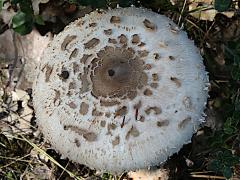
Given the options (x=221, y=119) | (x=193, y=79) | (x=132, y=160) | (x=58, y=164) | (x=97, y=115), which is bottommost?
(x=58, y=164)

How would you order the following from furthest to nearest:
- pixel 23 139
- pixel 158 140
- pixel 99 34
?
1. pixel 23 139
2. pixel 99 34
3. pixel 158 140

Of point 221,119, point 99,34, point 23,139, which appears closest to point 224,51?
point 221,119

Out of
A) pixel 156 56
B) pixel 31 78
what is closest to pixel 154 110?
pixel 156 56

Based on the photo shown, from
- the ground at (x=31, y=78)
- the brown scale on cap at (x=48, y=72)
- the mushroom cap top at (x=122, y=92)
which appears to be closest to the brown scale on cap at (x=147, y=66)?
the mushroom cap top at (x=122, y=92)

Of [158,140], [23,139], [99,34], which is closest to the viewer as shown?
[158,140]

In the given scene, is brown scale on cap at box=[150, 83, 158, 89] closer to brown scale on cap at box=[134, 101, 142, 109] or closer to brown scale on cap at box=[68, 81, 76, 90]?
brown scale on cap at box=[134, 101, 142, 109]

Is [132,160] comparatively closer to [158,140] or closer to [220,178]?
[158,140]

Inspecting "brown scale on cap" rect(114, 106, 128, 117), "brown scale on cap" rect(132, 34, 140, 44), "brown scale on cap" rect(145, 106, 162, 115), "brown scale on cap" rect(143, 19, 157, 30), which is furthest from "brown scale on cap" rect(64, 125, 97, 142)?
"brown scale on cap" rect(143, 19, 157, 30)

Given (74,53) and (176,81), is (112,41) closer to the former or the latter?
(74,53)
